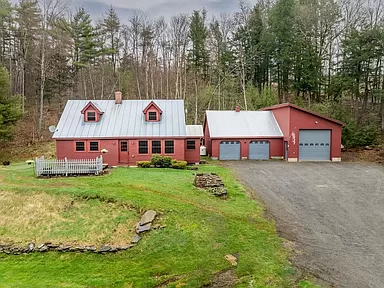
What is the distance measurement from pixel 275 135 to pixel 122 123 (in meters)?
12.2

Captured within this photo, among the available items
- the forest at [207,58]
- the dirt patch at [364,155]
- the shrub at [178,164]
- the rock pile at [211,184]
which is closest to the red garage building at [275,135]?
the dirt patch at [364,155]

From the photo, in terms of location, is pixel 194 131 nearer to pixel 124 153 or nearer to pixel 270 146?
pixel 124 153

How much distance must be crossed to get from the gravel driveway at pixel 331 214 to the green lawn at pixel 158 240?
33.8 inches

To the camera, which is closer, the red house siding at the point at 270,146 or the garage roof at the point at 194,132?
the garage roof at the point at 194,132

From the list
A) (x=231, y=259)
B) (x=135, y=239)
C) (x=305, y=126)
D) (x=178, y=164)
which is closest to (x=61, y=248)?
(x=135, y=239)

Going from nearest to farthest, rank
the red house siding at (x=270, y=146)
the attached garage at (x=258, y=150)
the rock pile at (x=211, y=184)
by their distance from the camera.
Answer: the rock pile at (x=211, y=184)
the red house siding at (x=270, y=146)
the attached garage at (x=258, y=150)

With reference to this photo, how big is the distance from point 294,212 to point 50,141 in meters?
25.2

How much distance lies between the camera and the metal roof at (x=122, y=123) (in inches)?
885

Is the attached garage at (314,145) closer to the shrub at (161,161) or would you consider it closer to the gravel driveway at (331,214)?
the gravel driveway at (331,214)

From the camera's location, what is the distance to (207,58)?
131 feet

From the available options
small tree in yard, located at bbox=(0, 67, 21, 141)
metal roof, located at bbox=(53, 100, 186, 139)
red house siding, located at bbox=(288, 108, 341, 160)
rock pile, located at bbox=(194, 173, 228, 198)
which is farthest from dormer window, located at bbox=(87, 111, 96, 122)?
red house siding, located at bbox=(288, 108, 341, 160)

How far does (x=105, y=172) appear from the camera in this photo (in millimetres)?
19047

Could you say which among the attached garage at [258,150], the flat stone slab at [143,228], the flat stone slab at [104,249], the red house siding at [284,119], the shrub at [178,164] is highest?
the red house siding at [284,119]

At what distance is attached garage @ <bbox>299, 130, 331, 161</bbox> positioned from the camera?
2531 centimetres
